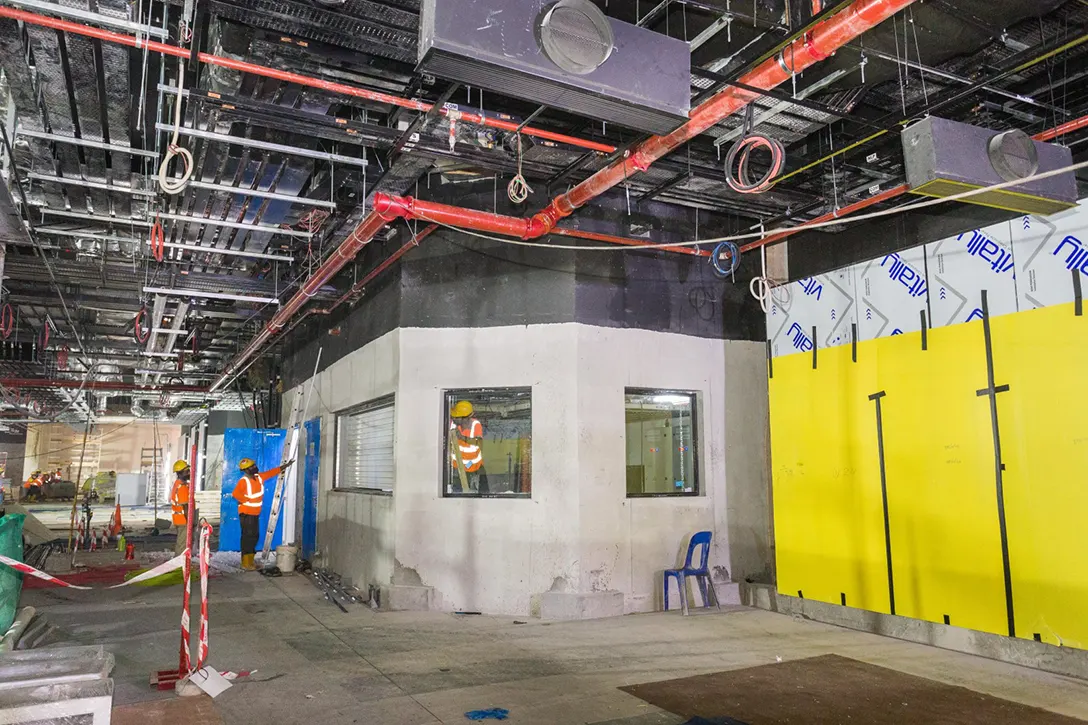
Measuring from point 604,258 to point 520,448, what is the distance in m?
2.44

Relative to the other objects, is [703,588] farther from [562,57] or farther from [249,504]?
[249,504]

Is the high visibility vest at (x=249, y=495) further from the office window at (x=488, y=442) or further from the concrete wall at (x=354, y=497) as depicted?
the office window at (x=488, y=442)

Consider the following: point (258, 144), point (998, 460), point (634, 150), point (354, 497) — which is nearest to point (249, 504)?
point (354, 497)

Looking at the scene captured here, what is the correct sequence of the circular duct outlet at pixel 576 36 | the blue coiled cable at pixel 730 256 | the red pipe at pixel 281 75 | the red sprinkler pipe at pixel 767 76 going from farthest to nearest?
the blue coiled cable at pixel 730 256 → the red pipe at pixel 281 75 → the red sprinkler pipe at pixel 767 76 → the circular duct outlet at pixel 576 36

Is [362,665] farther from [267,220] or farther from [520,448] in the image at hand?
[267,220]

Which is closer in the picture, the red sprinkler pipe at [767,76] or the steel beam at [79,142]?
the red sprinkler pipe at [767,76]

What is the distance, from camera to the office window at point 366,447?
9.03 m

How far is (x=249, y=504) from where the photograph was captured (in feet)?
37.1

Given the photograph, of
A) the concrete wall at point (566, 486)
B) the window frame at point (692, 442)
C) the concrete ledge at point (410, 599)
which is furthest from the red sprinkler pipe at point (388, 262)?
the concrete ledge at point (410, 599)

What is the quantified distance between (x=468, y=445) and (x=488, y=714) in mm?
3881

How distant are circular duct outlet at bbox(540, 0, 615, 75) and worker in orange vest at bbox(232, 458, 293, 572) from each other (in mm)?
9146

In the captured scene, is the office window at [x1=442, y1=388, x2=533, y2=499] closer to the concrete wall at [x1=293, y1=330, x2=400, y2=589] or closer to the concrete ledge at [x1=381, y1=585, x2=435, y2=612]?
the concrete wall at [x1=293, y1=330, x2=400, y2=589]

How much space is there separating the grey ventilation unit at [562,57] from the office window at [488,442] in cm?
437

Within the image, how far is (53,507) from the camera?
87.2 feet
